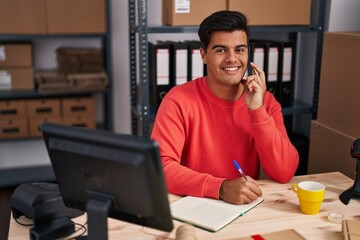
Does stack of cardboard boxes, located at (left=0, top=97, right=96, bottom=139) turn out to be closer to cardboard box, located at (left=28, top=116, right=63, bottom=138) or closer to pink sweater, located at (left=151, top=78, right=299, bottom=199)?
cardboard box, located at (left=28, top=116, right=63, bottom=138)

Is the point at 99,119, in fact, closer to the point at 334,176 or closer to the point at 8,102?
the point at 8,102

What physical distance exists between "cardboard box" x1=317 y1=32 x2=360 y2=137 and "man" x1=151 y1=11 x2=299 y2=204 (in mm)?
391

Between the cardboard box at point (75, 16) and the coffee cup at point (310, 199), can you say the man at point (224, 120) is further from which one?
the cardboard box at point (75, 16)

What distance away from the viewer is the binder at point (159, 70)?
2.29 m

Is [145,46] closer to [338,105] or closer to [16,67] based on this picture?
[338,105]

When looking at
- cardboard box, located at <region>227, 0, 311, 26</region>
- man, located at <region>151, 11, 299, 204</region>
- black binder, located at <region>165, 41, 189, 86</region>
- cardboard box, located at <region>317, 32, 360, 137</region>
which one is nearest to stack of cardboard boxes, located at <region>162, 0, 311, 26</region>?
cardboard box, located at <region>227, 0, 311, 26</region>

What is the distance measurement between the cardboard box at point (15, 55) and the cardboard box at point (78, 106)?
0.36m

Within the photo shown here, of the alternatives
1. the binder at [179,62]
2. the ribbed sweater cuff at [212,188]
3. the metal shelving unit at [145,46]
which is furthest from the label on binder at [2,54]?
the ribbed sweater cuff at [212,188]

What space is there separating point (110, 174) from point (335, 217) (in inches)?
28.0

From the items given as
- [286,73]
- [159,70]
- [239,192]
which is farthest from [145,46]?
[239,192]

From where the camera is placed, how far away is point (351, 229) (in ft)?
3.96

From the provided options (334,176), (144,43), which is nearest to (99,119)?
(144,43)

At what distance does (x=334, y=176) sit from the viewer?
1.70 m

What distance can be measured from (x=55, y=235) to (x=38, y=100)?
212 centimetres
